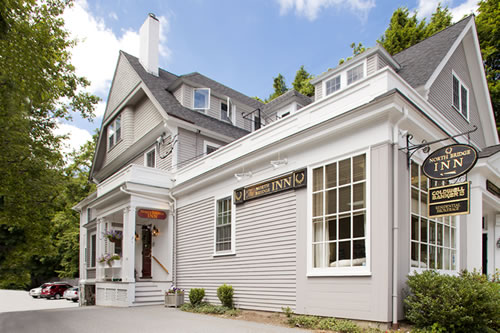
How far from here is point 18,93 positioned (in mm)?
9992

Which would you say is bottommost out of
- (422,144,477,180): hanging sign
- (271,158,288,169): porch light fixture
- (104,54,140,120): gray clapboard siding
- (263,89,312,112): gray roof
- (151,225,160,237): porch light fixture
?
(151,225,160,237): porch light fixture

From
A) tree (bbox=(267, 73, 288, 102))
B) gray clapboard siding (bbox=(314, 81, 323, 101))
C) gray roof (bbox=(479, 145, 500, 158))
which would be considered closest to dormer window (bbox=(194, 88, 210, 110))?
gray clapboard siding (bbox=(314, 81, 323, 101))

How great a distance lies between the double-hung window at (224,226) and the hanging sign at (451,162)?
586cm

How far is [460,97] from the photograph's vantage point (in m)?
13.8

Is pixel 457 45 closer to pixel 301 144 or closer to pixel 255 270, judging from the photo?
pixel 301 144

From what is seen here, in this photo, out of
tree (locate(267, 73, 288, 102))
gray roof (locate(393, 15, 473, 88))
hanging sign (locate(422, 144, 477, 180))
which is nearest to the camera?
hanging sign (locate(422, 144, 477, 180))

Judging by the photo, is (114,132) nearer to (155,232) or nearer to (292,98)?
(155,232)

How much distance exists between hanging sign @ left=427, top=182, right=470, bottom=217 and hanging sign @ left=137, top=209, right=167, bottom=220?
9498 millimetres

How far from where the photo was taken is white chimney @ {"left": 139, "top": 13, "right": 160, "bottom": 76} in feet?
65.6

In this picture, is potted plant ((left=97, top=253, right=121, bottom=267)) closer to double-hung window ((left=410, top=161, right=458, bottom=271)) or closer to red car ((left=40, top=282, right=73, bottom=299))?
double-hung window ((left=410, top=161, right=458, bottom=271))

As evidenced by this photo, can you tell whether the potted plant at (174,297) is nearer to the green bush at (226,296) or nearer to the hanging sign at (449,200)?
the green bush at (226,296)

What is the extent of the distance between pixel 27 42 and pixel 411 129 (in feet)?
29.7

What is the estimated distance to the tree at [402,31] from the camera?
24562mm

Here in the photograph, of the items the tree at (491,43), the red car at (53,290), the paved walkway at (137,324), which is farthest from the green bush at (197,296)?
the red car at (53,290)
